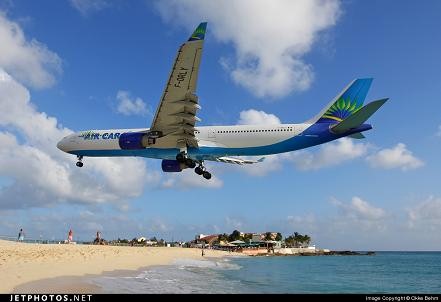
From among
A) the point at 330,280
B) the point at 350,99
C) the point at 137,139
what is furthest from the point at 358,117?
the point at 330,280

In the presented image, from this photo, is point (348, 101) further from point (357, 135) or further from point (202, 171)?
point (202, 171)

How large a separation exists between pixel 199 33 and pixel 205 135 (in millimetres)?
12684

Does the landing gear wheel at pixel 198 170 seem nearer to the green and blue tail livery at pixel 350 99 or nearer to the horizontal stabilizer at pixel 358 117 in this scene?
the green and blue tail livery at pixel 350 99

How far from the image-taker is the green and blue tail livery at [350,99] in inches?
1483

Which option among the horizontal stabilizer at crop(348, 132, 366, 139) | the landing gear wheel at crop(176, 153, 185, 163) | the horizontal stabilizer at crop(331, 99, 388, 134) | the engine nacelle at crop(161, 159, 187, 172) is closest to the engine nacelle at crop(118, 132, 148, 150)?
the landing gear wheel at crop(176, 153, 185, 163)

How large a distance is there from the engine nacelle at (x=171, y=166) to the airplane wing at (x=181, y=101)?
3936mm

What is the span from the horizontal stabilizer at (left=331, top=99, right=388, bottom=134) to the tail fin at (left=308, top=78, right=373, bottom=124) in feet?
8.58

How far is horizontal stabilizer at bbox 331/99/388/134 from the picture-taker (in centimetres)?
2906

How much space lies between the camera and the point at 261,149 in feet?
122

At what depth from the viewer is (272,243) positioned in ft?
566

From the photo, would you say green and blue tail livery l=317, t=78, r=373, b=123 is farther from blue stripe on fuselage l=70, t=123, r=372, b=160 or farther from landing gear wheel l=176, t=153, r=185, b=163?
landing gear wheel l=176, t=153, r=185, b=163

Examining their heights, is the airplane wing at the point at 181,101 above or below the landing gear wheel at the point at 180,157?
above

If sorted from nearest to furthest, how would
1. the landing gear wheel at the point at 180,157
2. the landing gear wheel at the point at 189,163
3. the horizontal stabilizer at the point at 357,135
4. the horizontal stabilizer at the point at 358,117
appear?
the horizontal stabilizer at the point at 358,117 < the horizontal stabilizer at the point at 357,135 < the landing gear wheel at the point at 180,157 < the landing gear wheel at the point at 189,163

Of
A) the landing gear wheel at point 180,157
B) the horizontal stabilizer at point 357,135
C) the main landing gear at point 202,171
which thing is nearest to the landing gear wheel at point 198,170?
the main landing gear at point 202,171
